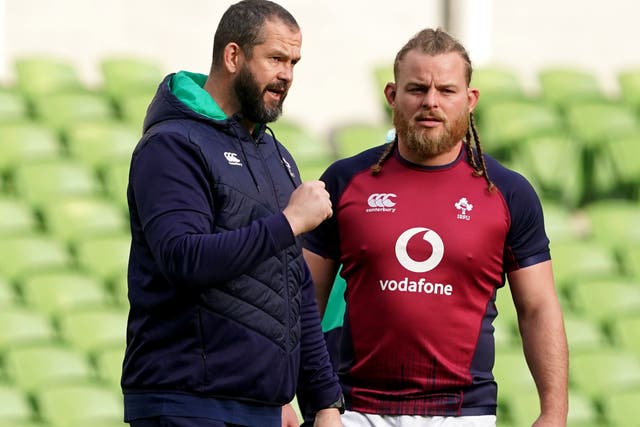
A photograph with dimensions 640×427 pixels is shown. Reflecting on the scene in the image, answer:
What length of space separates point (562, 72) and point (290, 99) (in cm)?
147

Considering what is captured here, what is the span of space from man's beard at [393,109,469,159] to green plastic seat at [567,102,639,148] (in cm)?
402

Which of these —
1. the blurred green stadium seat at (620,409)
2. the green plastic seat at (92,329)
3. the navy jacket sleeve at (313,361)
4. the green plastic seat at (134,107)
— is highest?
the navy jacket sleeve at (313,361)

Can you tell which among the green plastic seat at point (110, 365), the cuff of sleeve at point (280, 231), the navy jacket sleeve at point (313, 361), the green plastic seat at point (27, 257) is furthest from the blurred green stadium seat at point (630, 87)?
the cuff of sleeve at point (280, 231)

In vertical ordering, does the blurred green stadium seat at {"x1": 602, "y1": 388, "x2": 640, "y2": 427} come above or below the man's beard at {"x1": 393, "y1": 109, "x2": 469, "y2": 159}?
below

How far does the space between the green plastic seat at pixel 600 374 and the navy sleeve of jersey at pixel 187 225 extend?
325 cm

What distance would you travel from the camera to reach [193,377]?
2893mm

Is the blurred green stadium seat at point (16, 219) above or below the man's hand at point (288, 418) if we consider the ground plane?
below

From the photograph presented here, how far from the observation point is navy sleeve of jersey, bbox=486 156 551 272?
346cm

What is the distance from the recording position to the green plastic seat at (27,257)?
6.07 metres

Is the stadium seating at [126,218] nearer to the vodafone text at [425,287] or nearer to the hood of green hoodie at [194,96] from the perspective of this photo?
the vodafone text at [425,287]

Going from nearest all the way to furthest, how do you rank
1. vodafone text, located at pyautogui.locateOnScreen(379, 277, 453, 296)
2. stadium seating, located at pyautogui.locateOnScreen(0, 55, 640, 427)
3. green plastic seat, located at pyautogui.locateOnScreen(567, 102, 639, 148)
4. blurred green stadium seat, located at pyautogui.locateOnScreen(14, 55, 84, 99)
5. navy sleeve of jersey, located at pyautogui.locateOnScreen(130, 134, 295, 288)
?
navy sleeve of jersey, located at pyautogui.locateOnScreen(130, 134, 295, 288) < vodafone text, located at pyautogui.locateOnScreen(379, 277, 453, 296) < stadium seating, located at pyautogui.locateOnScreen(0, 55, 640, 427) < blurred green stadium seat, located at pyautogui.locateOnScreen(14, 55, 84, 99) < green plastic seat, located at pyautogui.locateOnScreen(567, 102, 639, 148)

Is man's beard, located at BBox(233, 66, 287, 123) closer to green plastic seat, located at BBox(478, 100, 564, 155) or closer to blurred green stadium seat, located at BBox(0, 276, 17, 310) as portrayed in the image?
blurred green stadium seat, located at BBox(0, 276, 17, 310)

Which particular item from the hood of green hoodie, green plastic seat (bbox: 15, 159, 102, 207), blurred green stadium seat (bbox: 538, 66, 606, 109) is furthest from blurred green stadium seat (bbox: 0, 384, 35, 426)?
blurred green stadium seat (bbox: 538, 66, 606, 109)

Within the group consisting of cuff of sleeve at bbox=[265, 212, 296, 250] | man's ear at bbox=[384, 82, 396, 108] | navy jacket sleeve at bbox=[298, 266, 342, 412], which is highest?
man's ear at bbox=[384, 82, 396, 108]
